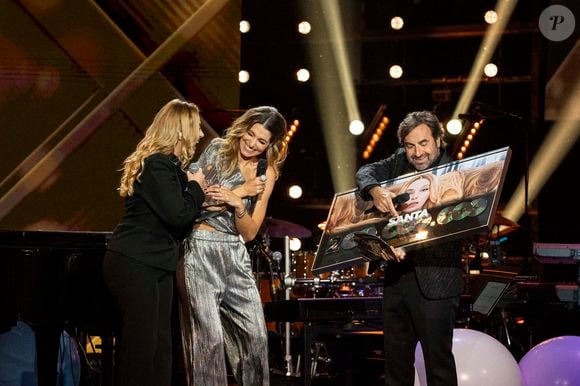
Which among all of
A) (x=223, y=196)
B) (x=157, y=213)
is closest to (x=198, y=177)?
(x=223, y=196)

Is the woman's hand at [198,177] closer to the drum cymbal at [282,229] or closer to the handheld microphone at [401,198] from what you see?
the handheld microphone at [401,198]

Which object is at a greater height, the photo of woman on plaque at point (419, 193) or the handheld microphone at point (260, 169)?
the handheld microphone at point (260, 169)

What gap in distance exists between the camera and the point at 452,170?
385 centimetres

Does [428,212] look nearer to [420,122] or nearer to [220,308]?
[420,122]

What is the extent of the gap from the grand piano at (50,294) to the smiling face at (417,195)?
191 cm

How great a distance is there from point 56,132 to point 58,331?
3.38 m

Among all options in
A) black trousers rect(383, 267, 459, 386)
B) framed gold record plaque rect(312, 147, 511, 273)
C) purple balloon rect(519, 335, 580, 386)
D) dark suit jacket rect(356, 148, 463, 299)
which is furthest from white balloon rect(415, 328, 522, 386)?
framed gold record plaque rect(312, 147, 511, 273)

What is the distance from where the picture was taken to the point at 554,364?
17.1ft

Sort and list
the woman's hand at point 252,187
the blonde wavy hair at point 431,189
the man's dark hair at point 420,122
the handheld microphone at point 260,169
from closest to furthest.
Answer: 1. the blonde wavy hair at point 431,189
2. the man's dark hair at point 420,122
3. the woman's hand at point 252,187
4. the handheld microphone at point 260,169

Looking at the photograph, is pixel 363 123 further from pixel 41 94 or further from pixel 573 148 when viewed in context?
pixel 41 94

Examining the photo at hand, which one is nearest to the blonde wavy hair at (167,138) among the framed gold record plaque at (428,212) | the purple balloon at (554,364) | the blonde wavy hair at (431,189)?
the framed gold record plaque at (428,212)

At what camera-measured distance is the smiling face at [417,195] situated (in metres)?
3.88

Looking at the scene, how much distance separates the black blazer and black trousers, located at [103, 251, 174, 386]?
54mm

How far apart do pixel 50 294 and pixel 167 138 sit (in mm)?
1420
